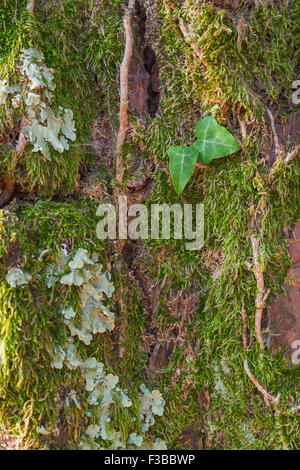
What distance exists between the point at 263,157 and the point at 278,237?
387 millimetres

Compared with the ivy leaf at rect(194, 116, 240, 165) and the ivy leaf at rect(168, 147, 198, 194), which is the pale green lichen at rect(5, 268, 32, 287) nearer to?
the ivy leaf at rect(168, 147, 198, 194)

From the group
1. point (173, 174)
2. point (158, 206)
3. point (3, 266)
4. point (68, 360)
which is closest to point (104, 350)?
point (68, 360)

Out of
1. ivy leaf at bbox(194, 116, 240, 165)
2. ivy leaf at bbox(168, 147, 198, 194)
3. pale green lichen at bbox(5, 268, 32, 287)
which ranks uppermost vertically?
ivy leaf at bbox(194, 116, 240, 165)

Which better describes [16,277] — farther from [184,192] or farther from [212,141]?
[212,141]

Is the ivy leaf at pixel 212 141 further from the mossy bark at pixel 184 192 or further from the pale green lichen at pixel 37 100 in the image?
the pale green lichen at pixel 37 100

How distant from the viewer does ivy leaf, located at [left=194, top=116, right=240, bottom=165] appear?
78.0 inches

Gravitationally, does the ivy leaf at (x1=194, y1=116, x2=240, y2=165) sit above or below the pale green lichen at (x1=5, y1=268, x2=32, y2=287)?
above

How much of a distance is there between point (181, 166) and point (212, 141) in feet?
0.62

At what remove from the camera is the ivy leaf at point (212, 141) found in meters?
1.98

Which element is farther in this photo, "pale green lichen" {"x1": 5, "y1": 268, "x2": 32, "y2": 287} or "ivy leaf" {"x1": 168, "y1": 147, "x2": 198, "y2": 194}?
"ivy leaf" {"x1": 168, "y1": 147, "x2": 198, "y2": 194}

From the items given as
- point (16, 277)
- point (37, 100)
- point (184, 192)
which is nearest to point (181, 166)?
point (184, 192)

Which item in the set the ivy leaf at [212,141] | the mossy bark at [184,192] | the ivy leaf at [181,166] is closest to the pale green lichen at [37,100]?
the mossy bark at [184,192]

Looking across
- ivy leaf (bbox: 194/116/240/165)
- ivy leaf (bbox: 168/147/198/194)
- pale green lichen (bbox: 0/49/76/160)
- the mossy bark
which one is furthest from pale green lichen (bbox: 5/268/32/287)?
ivy leaf (bbox: 194/116/240/165)

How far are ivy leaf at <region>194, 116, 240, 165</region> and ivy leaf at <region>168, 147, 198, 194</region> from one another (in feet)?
0.19
